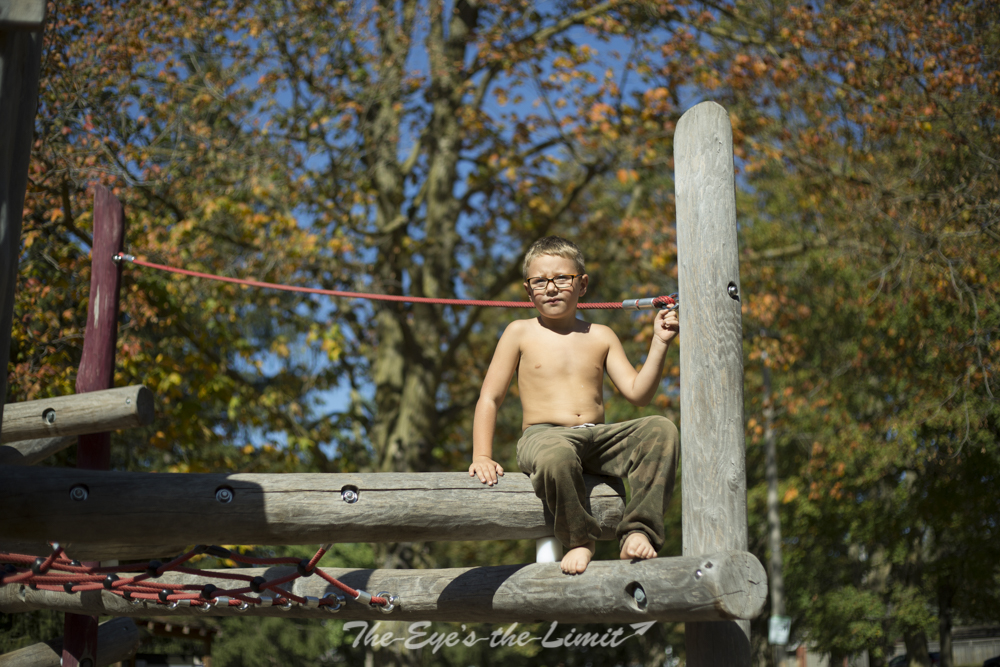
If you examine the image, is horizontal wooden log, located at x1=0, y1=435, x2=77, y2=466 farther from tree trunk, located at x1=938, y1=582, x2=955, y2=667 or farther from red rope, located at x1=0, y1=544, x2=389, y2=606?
tree trunk, located at x1=938, y1=582, x2=955, y2=667

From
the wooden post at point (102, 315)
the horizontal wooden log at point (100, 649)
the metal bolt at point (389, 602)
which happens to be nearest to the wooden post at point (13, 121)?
the metal bolt at point (389, 602)

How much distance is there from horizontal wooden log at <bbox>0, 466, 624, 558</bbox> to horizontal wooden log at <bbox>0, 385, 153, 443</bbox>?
1.39 meters

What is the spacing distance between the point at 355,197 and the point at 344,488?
24.9 ft

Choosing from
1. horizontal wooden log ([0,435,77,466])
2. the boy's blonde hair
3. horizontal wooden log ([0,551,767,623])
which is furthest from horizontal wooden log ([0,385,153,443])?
the boy's blonde hair

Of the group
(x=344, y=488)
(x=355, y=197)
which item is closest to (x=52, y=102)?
(x=355, y=197)

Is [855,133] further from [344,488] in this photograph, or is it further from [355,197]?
[344,488]

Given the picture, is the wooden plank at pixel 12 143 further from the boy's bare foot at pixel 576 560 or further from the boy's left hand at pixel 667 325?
the boy's left hand at pixel 667 325

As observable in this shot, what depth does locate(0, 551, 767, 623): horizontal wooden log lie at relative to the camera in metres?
2.69

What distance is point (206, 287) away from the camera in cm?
997

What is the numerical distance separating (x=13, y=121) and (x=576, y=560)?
2.25m

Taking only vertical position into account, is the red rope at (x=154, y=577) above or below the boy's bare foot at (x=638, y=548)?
below

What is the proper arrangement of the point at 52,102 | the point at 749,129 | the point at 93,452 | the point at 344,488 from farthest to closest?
the point at 749,129 < the point at 52,102 < the point at 93,452 < the point at 344,488

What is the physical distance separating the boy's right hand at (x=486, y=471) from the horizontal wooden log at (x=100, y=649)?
3936mm

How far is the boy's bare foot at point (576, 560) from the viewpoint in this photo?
2975 mm
